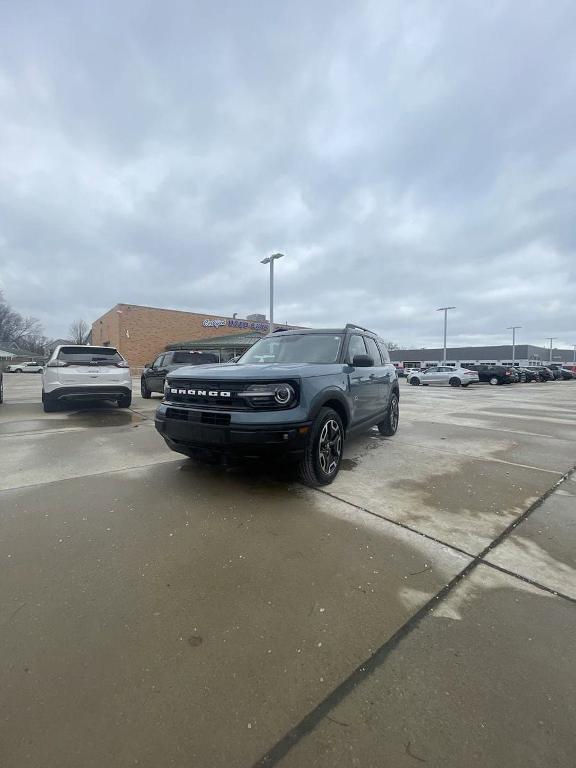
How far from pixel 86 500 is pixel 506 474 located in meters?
4.58

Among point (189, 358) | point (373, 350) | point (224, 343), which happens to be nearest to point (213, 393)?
point (373, 350)

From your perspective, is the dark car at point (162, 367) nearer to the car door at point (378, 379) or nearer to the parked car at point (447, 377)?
the car door at point (378, 379)

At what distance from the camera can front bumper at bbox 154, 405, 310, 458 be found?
3.37m

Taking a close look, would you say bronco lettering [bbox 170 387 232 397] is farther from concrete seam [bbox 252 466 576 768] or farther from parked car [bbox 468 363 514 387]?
parked car [bbox 468 363 514 387]

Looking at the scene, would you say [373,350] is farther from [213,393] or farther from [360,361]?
[213,393]

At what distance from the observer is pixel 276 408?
350cm

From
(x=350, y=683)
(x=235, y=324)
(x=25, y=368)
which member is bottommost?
(x=350, y=683)

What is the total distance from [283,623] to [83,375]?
758 cm

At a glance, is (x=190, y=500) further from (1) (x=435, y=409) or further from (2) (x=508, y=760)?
(1) (x=435, y=409)

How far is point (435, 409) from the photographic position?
11055mm

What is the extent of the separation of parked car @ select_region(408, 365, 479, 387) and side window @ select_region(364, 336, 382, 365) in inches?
854

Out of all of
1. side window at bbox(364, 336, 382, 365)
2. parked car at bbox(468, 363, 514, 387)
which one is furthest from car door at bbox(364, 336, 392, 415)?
parked car at bbox(468, 363, 514, 387)

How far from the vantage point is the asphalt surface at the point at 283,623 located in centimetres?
140

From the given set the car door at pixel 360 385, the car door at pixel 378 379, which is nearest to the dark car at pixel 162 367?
the car door at pixel 378 379
